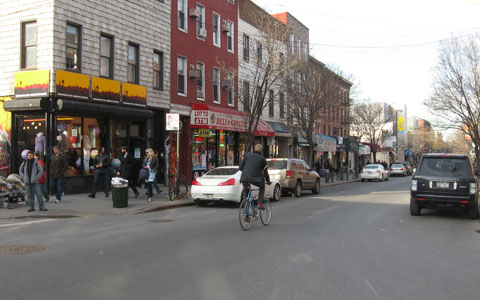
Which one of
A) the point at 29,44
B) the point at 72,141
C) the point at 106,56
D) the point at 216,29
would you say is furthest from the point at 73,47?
the point at 216,29

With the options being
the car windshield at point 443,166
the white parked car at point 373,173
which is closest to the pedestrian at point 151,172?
the car windshield at point 443,166

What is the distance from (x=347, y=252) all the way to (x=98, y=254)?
416cm

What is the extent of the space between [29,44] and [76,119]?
325 centimetres

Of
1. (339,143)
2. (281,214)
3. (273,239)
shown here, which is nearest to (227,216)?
(281,214)

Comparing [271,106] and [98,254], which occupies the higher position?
[271,106]

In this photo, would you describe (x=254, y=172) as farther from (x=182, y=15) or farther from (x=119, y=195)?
(x=182, y=15)

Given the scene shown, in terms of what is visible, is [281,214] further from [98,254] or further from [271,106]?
[271,106]

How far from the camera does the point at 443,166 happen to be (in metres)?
12.3

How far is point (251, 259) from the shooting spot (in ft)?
21.9

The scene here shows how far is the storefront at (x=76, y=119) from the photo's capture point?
1540cm

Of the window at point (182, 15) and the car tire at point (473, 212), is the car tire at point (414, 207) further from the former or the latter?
the window at point (182, 15)

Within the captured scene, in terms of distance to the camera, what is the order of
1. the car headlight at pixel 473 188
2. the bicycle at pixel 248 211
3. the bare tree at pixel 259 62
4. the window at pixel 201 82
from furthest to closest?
1. the window at pixel 201 82
2. the bare tree at pixel 259 62
3. the car headlight at pixel 473 188
4. the bicycle at pixel 248 211

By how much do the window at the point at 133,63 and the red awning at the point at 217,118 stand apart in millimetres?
4621

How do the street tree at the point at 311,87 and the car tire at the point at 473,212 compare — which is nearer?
the car tire at the point at 473,212
